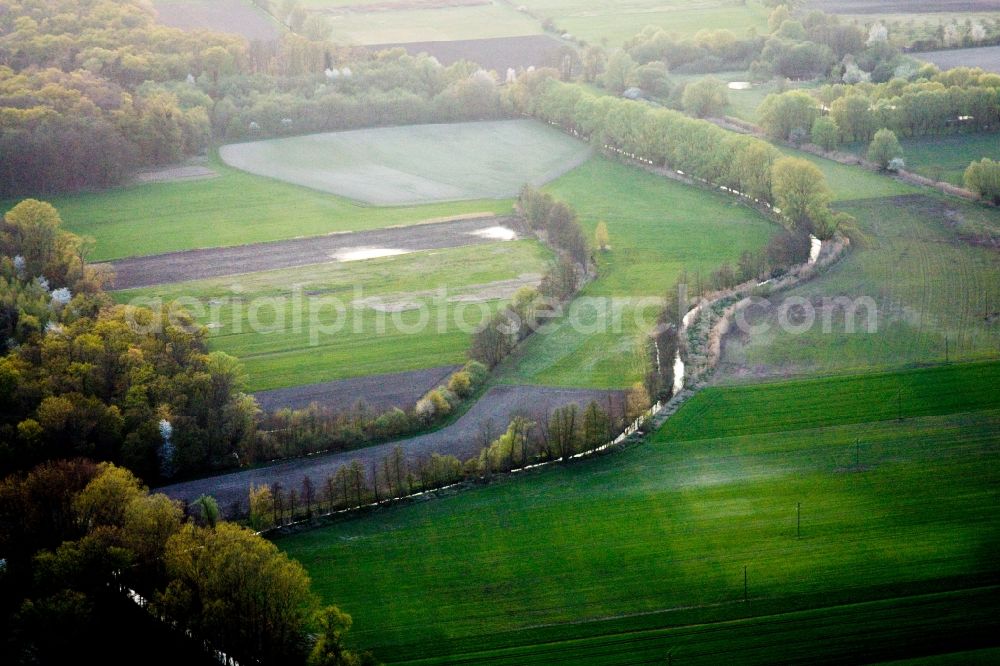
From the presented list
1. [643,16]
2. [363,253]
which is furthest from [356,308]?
[643,16]

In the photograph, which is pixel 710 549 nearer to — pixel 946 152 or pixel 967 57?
pixel 946 152

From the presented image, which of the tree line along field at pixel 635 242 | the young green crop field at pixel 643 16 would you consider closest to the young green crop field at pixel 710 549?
the tree line along field at pixel 635 242

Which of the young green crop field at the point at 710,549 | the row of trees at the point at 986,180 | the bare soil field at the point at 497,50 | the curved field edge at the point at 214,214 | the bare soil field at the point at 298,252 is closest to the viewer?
the young green crop field at the point at 710,549

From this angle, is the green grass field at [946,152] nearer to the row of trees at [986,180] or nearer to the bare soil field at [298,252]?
the row of trees at [986,180]

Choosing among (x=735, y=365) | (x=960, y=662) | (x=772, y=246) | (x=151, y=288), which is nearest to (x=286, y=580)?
(x=960, y=662)

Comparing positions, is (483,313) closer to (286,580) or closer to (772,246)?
(772,246)

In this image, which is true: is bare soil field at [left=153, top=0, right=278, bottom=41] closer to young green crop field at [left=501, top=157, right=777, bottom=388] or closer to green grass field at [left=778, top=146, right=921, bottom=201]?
young green crop field at [left=501, top=157, right=777, bottom=388]
